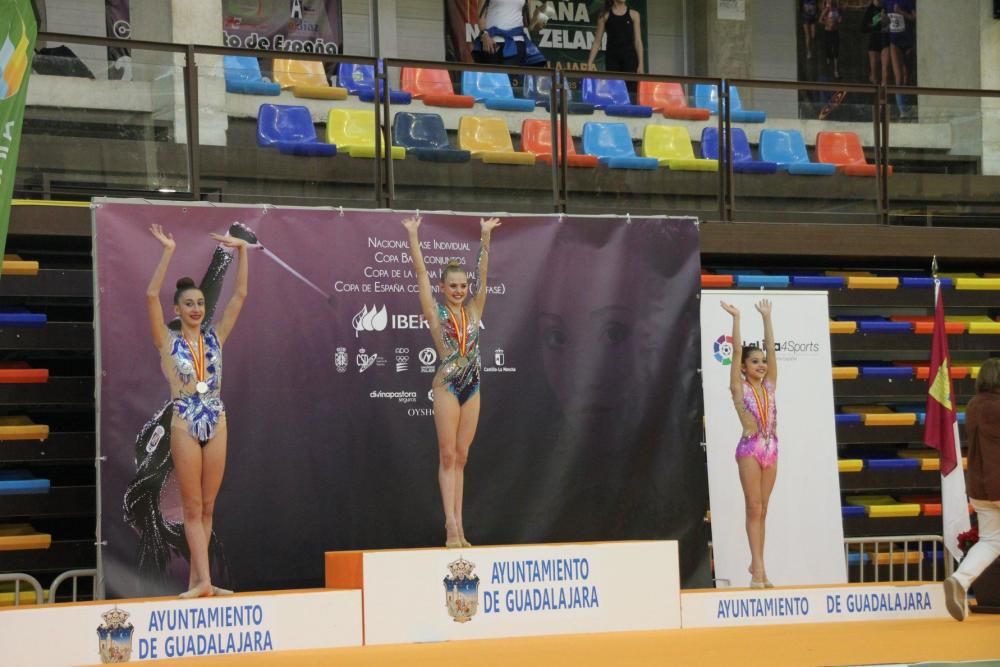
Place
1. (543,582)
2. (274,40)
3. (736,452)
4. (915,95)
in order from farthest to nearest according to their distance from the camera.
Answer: (274,40)
(915,95)
(736,452)
(543,582)

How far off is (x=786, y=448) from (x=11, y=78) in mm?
5862

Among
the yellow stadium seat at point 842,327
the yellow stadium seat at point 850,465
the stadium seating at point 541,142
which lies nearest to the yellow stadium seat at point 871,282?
the yellow stadium seat at point 842,327

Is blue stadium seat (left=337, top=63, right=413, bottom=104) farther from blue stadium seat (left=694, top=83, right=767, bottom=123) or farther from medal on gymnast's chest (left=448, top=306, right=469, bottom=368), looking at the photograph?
blue stadium seat (left=694, top=83, right=767, bottom=123)

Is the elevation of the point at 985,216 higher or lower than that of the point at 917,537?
higher

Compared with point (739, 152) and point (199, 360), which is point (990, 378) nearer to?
point (739, 152)

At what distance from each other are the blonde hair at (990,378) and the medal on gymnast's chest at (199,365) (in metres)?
4.66

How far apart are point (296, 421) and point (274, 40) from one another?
22.0 ft

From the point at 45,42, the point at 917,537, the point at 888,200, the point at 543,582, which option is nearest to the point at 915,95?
the point at 888,200

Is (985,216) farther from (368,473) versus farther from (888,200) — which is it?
(368,473)

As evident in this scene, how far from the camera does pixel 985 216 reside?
12.1 metres

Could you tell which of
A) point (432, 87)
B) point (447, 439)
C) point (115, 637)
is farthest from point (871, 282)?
point (115, 637)

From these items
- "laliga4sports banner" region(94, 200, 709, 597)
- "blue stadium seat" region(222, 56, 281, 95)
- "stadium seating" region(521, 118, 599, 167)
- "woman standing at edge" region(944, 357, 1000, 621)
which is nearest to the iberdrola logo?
"laliga4sports banner" region(94, 200, 709, 597)

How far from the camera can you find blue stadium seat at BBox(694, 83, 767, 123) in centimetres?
1096

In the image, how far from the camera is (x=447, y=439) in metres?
9.26
